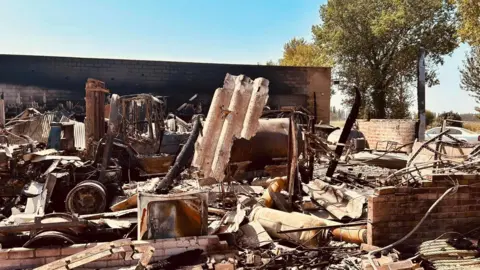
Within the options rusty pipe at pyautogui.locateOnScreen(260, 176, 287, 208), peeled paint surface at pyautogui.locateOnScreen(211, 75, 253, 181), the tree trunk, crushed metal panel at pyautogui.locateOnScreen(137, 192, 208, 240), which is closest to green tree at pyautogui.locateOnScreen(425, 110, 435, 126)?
the tree trunk

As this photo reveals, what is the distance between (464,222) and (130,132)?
334 inches

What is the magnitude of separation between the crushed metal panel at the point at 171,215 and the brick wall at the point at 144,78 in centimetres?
1634

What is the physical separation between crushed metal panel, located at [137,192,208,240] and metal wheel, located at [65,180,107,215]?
2.35m

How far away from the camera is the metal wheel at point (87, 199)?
6324mm

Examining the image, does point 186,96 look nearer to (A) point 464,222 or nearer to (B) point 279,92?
(B) point 279,92

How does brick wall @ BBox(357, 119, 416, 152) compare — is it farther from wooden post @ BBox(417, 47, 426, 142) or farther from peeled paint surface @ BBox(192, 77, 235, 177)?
peeled paint surface @ BBox(192, 77, 235, 177)

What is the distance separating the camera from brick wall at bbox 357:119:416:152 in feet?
51.7

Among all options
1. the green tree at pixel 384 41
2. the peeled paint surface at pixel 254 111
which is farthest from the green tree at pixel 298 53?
the peeled paint surface at pixel 254 111

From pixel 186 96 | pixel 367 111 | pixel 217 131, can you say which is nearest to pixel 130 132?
pixel 217 131

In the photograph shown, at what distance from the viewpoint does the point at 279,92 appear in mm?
21516

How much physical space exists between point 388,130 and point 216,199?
43.4 feet

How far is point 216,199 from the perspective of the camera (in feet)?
20.0

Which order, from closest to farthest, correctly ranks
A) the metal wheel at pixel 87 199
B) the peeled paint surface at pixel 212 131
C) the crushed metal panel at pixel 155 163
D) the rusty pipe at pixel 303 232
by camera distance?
the rusty pipe at pixel 303 232 → the peeled paint surface at pixel 212 131 → the metal wheel at pixel 87 199 → the crushed metal panel at pixel 155 163

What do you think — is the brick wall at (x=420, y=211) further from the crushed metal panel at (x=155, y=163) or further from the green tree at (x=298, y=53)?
the green tree at (x=298, y=53)
